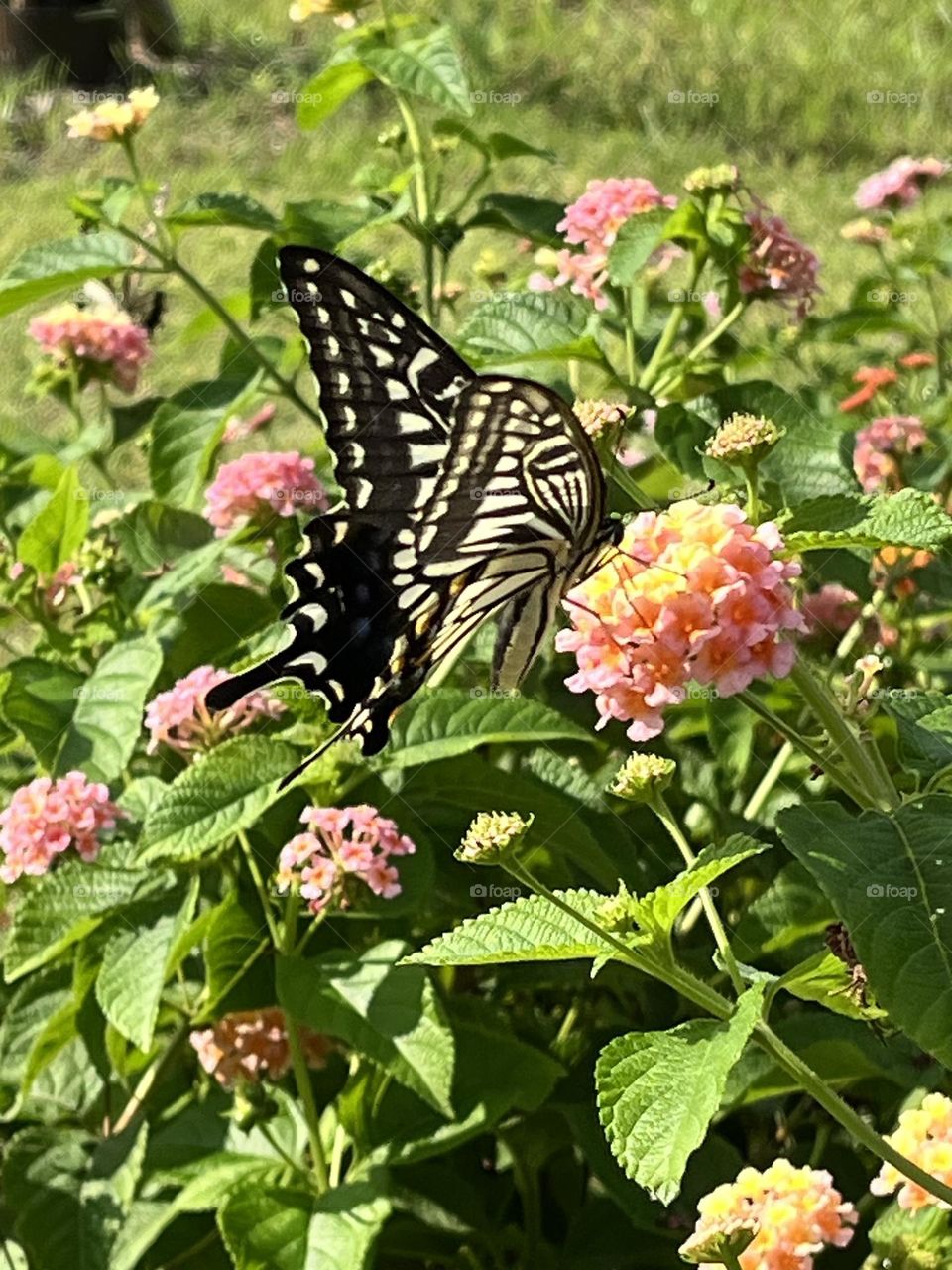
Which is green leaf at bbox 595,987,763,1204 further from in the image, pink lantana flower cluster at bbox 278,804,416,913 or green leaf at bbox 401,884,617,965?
pink lantana flower cluster at bbox 278,804,416,913

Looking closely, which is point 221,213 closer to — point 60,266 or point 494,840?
point 60,266

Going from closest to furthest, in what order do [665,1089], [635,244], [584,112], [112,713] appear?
[665,1089] < [112,713] < [635,244] < [584,112]

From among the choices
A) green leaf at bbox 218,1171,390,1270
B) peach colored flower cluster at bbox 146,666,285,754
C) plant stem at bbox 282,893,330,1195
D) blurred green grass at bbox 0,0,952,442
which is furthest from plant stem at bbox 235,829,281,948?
blurred green grass at bbox 0,0,952,442

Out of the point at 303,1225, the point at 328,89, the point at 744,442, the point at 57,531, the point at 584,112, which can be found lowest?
the point at 584,112

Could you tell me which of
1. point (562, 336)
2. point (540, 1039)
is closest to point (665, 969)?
point (540, 1039)

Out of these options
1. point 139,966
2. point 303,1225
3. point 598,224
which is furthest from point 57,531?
point 303,1225

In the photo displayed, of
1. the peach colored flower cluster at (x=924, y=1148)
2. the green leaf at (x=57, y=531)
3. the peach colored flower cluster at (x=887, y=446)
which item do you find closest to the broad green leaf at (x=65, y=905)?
the green leaf at (x=57, y=531)
